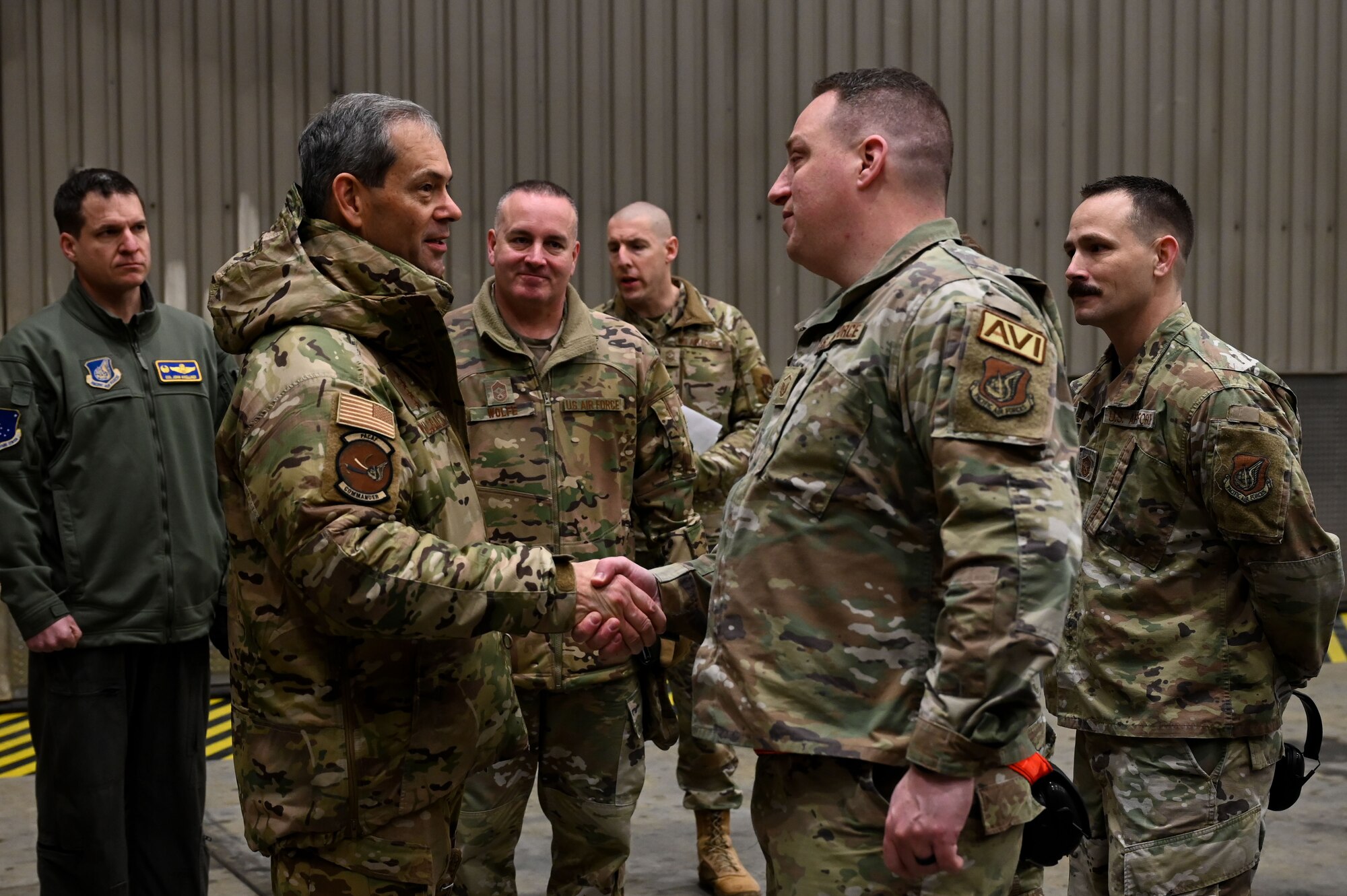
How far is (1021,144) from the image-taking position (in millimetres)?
8156

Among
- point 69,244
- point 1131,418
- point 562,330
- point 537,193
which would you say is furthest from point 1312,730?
point 69,244

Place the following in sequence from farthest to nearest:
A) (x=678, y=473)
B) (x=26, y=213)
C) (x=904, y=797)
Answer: (x=26, y=213) → (x=678, y=473) → (x=904, y=797)

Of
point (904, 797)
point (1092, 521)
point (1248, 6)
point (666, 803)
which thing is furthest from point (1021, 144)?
point (904, 797)

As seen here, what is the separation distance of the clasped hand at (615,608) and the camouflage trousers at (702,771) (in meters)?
1.85

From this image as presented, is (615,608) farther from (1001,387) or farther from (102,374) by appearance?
(102,374)

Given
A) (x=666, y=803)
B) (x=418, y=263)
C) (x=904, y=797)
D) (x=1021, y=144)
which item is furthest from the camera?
(x=1021, y=144)

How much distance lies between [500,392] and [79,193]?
1.40m

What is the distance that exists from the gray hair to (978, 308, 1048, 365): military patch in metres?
1.21

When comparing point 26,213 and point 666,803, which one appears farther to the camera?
point 26,213

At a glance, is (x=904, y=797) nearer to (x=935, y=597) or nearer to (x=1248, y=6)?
(x=935, y=597)

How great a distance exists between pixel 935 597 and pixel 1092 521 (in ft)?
4.20

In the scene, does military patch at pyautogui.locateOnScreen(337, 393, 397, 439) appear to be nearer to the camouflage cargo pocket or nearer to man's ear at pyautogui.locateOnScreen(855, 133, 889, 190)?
man's ear at pyautogui.locateOnScreen(855, 133, 889, 190)

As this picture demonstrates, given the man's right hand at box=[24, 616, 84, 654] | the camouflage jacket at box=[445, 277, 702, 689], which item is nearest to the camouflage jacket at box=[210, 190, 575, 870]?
the camouflage jacket at box=[445, 277, 702, 689]

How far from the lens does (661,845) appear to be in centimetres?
509
